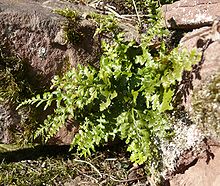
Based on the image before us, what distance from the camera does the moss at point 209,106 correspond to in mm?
2787

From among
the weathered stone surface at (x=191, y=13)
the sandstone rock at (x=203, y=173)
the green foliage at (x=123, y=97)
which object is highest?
the weathered stone surface at (x=191, y=13)

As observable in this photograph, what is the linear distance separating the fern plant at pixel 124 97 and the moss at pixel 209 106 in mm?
174

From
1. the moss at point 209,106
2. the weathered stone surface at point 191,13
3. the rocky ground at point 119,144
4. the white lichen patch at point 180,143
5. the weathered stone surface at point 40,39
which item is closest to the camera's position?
the moss at point 209,106

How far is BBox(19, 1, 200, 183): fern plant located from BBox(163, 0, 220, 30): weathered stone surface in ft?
0.40

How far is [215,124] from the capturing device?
2826 millimetres

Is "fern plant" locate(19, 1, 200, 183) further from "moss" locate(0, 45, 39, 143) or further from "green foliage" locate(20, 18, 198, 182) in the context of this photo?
"moss" locate(0, 45, 39, 143)

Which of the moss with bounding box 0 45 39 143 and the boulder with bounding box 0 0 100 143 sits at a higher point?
the boulder with bounding box 0 0 100 143

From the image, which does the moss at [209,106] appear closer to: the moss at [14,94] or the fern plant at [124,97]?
the fern plant at [124,97]

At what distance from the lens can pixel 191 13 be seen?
329 centimetres

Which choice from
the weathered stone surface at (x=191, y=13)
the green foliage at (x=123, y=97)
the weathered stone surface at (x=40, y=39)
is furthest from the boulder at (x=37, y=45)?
the weathered stone surface at (x=191, y=13)

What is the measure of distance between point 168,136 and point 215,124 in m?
0.41

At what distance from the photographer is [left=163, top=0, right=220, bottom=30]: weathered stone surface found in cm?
318

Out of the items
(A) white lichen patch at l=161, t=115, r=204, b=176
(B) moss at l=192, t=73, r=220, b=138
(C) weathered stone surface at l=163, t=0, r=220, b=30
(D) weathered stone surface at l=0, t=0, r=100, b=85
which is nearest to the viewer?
(B) moss at l=192, t=73, r=220, b=138

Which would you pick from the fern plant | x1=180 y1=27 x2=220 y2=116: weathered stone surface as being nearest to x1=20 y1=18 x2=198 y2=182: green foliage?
the fern plant
